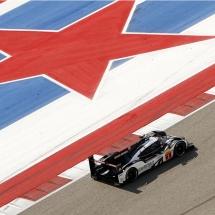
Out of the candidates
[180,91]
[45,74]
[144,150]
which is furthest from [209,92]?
[45,74]

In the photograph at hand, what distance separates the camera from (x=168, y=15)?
29.5 metres

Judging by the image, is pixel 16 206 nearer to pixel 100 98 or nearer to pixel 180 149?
pixel 180 149

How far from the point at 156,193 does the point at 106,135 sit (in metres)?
4.19

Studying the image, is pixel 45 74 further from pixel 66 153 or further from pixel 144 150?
pixel 144 150

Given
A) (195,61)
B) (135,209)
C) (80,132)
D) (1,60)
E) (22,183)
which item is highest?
(1,60)

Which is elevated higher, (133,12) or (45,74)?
(133,12)

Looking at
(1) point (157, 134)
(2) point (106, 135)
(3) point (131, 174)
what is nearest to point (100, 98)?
(2) point (106, 135)

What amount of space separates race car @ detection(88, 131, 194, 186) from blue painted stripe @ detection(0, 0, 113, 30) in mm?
10662

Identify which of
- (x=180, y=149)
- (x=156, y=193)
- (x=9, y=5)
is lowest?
(x=156, y=193)

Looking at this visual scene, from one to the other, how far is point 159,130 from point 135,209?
4509 millimetres

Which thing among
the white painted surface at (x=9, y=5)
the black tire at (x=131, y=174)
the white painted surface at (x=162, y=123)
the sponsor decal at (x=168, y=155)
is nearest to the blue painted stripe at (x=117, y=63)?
the white painted surface at (x=162, y=123)

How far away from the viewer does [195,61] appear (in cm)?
2620

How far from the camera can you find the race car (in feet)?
66.2

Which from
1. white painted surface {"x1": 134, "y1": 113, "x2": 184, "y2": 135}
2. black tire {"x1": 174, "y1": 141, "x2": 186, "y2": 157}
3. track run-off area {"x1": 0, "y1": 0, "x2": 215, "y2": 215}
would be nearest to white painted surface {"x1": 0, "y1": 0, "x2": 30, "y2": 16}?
track run-off area {"x1": 0, "y1": 0, "x2": 215, "y2": 215}
